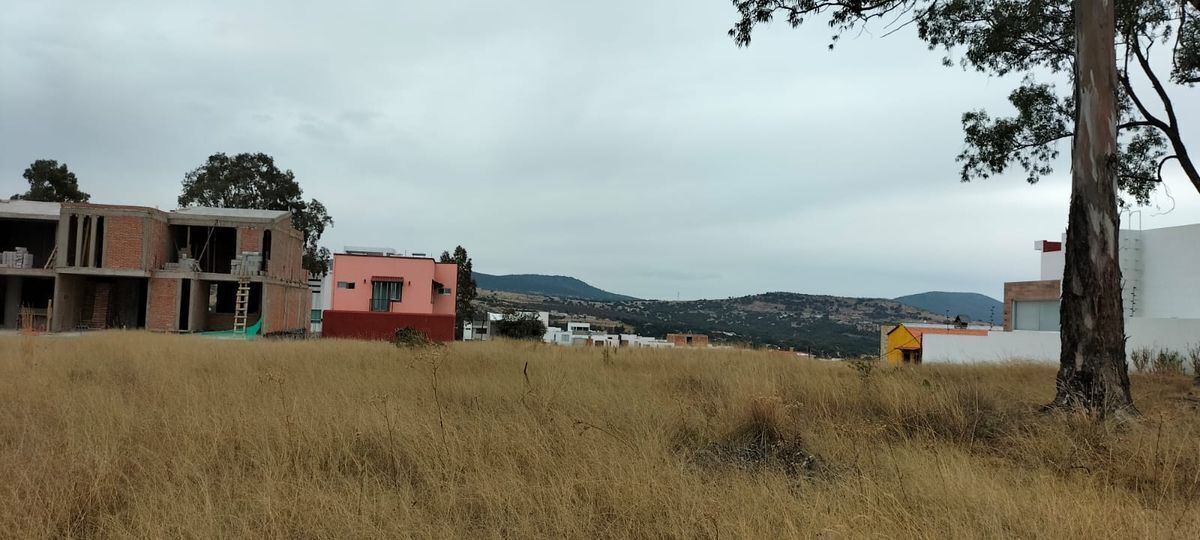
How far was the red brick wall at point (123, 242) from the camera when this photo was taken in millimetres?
28906

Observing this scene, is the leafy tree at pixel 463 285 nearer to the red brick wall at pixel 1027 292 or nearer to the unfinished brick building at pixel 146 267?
the unfinished brick building at pixel 146 267

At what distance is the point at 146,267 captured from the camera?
29.3 meters

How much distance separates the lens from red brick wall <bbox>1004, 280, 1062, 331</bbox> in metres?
26.1

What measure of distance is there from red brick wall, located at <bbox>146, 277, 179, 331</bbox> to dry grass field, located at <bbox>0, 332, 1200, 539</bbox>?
26158 mm

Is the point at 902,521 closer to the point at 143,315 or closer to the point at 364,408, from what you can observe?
the point at 364,408

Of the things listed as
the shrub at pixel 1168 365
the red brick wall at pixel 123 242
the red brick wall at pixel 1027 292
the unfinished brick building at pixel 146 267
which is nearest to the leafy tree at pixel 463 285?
the unfinished brick building at pixel 146 267

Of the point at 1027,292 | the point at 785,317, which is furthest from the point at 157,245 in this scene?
the point at 785,317

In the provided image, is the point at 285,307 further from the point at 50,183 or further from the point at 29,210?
the point at 50,183

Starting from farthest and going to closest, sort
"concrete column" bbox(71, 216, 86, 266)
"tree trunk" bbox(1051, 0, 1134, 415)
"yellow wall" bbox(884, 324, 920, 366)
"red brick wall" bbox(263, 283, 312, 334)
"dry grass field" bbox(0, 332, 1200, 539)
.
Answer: "yellow wall" bbox(884, 324, 920, 366), "red brick wall" bbox(263, 283, 312, 334), "concrete column" bbox(71, 216, 86, 266), "tree trunk" bbox(1051, 0, 1134, 415), "dry grass field" bbox(0, 332, 1200, 539)

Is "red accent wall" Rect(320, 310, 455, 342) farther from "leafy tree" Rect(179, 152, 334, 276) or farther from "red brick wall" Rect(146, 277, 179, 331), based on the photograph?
"leafy tree" Rect(179, 152, 334, 276)

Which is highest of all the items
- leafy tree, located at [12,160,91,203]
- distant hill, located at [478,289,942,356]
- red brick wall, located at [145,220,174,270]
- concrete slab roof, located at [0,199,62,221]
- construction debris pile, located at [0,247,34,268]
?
leafy tree, located at [12,160,91,203]

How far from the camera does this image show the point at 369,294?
40.5 metres

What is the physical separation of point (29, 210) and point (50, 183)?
17.3 m

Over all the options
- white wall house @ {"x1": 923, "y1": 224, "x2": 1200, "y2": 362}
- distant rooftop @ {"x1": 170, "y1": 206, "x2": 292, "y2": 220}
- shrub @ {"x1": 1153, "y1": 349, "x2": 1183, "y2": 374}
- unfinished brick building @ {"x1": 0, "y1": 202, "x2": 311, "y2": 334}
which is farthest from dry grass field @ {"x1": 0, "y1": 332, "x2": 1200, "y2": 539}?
distant rooftop @ {"x1": 170, "y1": 206, "x2": 292, "y2": 220}
